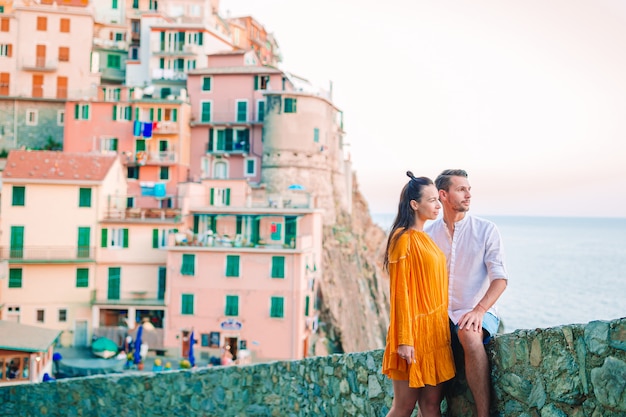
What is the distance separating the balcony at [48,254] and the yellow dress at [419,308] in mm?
31857

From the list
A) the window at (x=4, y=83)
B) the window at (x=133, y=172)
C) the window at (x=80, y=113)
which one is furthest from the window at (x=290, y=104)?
the window at (x=4, y=83)

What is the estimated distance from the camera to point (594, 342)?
14.2 feet

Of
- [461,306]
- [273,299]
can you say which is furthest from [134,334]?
[461,306]

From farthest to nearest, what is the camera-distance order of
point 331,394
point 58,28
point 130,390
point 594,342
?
point 58,28 → point 130,390 → point 331,394 → point 594,342

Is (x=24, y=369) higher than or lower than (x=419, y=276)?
lower

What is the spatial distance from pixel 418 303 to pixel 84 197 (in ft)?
106

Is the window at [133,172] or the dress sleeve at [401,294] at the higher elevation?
the window at [133,172]

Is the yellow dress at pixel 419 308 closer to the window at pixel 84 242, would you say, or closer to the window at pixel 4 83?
the window at pixel 84 242

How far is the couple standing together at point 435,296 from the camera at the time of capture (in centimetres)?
495

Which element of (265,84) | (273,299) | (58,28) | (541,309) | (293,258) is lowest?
(541,309)

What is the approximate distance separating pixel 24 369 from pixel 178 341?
A: 10.2 m

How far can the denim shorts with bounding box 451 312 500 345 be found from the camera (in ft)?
16.8

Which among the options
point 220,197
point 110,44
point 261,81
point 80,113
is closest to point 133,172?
point 80,113

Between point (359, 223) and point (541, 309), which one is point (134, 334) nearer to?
point (359, 223)
